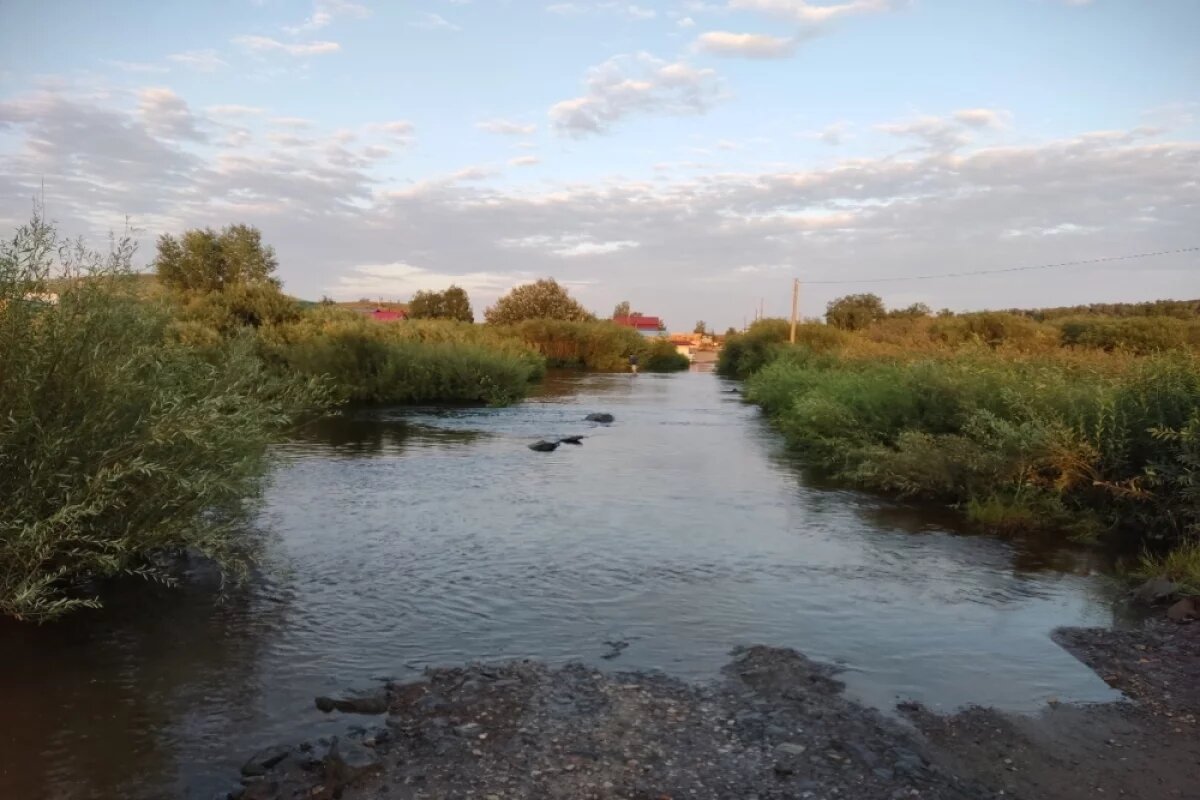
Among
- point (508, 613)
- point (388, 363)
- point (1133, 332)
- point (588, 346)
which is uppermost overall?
point (1133, 332)

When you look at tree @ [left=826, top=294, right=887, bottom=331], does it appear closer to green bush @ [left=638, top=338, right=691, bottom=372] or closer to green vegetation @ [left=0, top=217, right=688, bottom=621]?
green bush @ [left=638, top=338, right=691, bottom=372]

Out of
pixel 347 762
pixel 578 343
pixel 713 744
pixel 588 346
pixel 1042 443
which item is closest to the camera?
pixel 347 762

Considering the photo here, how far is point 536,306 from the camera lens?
83.8 metres

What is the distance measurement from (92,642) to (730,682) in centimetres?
481

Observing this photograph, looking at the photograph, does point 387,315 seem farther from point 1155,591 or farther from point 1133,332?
point 1155,591

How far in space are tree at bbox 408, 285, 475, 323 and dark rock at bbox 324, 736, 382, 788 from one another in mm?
85027

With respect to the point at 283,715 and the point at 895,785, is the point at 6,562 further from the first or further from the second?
the point at 895,785

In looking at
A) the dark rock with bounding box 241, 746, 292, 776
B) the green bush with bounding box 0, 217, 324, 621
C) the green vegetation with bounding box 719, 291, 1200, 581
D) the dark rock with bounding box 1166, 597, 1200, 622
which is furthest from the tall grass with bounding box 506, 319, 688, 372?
the dark rock with bounding box 241, 746, 292, 776

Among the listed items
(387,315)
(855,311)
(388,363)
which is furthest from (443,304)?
(388,363)

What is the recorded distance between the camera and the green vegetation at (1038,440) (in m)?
10.8

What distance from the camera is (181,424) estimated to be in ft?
21.3

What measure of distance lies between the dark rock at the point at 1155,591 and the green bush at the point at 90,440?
8112 millimetres

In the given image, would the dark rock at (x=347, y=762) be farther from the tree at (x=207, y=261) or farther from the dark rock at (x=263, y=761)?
the tree at (x=207, y=261)

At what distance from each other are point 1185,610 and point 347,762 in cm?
693
